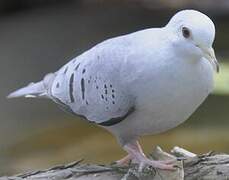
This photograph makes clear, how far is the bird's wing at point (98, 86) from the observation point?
155 centimetres

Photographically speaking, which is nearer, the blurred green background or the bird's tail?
the bird's tail

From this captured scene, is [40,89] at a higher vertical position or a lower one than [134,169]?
higher

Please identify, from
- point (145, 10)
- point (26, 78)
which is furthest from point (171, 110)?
point (145, 10)

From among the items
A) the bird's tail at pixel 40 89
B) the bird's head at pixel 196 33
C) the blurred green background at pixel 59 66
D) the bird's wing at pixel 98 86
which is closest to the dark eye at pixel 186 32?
the bird's head at pixel 196 33

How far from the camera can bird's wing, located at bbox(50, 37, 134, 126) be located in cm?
155

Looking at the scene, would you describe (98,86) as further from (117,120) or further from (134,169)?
(134,169)

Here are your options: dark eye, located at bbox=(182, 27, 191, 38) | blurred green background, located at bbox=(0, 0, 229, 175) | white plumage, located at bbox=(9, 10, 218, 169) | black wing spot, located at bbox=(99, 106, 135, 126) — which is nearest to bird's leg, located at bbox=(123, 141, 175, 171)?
white plumage, located at bbox=(9, 10, 218, 169)

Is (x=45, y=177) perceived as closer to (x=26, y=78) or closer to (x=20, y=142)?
(x=20, y=142)

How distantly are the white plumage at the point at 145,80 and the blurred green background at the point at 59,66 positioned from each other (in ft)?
5.70

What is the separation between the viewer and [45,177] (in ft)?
5.69

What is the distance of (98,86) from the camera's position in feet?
5.32

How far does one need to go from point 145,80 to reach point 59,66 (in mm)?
3546

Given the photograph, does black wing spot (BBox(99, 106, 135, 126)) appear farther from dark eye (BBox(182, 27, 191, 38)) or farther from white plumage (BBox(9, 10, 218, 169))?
dark eye (BBox(182, 27, 191, 38))

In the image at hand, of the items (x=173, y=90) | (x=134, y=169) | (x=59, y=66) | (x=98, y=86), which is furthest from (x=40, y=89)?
(x=59, y=66)
